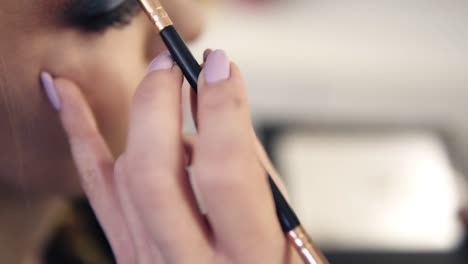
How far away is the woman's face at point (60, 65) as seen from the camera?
33cm

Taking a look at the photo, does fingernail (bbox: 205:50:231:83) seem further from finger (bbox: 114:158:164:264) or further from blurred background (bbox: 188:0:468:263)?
blurred background (bbox: 188:0:468:263)

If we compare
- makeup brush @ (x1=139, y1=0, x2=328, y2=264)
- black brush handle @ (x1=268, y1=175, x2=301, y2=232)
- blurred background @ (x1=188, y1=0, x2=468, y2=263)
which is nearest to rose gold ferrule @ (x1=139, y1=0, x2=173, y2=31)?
makeup brush @ (x1=139, y1=0, x2=328, y2=264)

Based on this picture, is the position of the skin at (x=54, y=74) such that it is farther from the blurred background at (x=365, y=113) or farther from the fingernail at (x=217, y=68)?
the blurred background at (x=365, y=113)

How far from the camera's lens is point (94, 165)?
342 millimetres

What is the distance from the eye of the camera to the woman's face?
0.33m

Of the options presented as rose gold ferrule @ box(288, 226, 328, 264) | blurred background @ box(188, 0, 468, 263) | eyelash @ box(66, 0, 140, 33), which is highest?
eyelash @ box(66, 0, 140, 33)

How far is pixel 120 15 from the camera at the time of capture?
0.35m

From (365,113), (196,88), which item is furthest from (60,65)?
(365,113)

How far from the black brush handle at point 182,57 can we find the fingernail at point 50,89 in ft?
0.31

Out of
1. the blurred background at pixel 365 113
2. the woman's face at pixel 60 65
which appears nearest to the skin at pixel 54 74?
the woman's face at pixel 60 65

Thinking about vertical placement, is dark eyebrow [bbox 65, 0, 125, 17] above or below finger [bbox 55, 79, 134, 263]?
above

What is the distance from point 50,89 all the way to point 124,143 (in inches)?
3.2

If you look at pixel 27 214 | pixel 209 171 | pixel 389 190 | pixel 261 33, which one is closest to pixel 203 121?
pixel 209 171

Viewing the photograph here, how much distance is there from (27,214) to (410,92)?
2.70 ft
